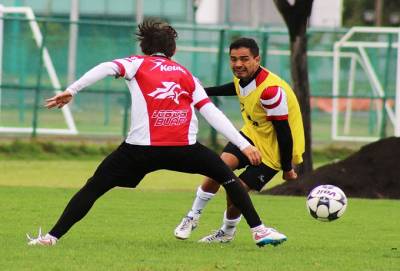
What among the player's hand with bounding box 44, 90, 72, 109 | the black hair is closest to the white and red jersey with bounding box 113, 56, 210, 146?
the player's hand with bounding box 44, 90, 72, 109

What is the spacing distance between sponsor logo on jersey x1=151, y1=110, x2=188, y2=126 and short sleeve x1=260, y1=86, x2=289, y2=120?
108cm

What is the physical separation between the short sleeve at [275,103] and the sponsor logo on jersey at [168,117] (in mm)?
1084

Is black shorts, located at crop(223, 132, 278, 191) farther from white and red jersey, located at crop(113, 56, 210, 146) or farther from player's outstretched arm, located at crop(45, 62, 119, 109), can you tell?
player's outstretched arm, located at crop(45, 62, 119, 109)

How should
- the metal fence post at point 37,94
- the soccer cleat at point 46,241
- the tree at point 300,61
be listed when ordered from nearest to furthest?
the soccer cleat at point 46,241
the tree at point 300,61
the metal fence post at point 37,94

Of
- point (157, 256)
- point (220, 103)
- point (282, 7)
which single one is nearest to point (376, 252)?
point (157, 256)

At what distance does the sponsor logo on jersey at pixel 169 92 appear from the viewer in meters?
10.3

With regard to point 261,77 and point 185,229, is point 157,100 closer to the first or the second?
point 261,77

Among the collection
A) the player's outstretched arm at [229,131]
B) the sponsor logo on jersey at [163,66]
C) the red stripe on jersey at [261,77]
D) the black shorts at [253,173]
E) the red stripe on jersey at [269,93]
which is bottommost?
the black shorts at [253,173]

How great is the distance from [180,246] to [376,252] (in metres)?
1.66

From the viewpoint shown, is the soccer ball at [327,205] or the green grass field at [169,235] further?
the soccer ball at [327,205]

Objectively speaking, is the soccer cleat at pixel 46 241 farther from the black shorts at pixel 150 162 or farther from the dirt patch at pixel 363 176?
the dirt patch at pixel 363 176

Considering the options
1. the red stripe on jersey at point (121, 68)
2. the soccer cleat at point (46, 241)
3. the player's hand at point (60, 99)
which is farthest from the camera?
the soccer cleat at point (46, 241)

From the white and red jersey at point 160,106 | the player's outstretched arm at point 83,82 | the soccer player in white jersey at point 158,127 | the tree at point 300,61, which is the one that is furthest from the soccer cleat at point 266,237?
the tree at point 300,61

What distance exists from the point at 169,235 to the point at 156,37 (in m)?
2.45
